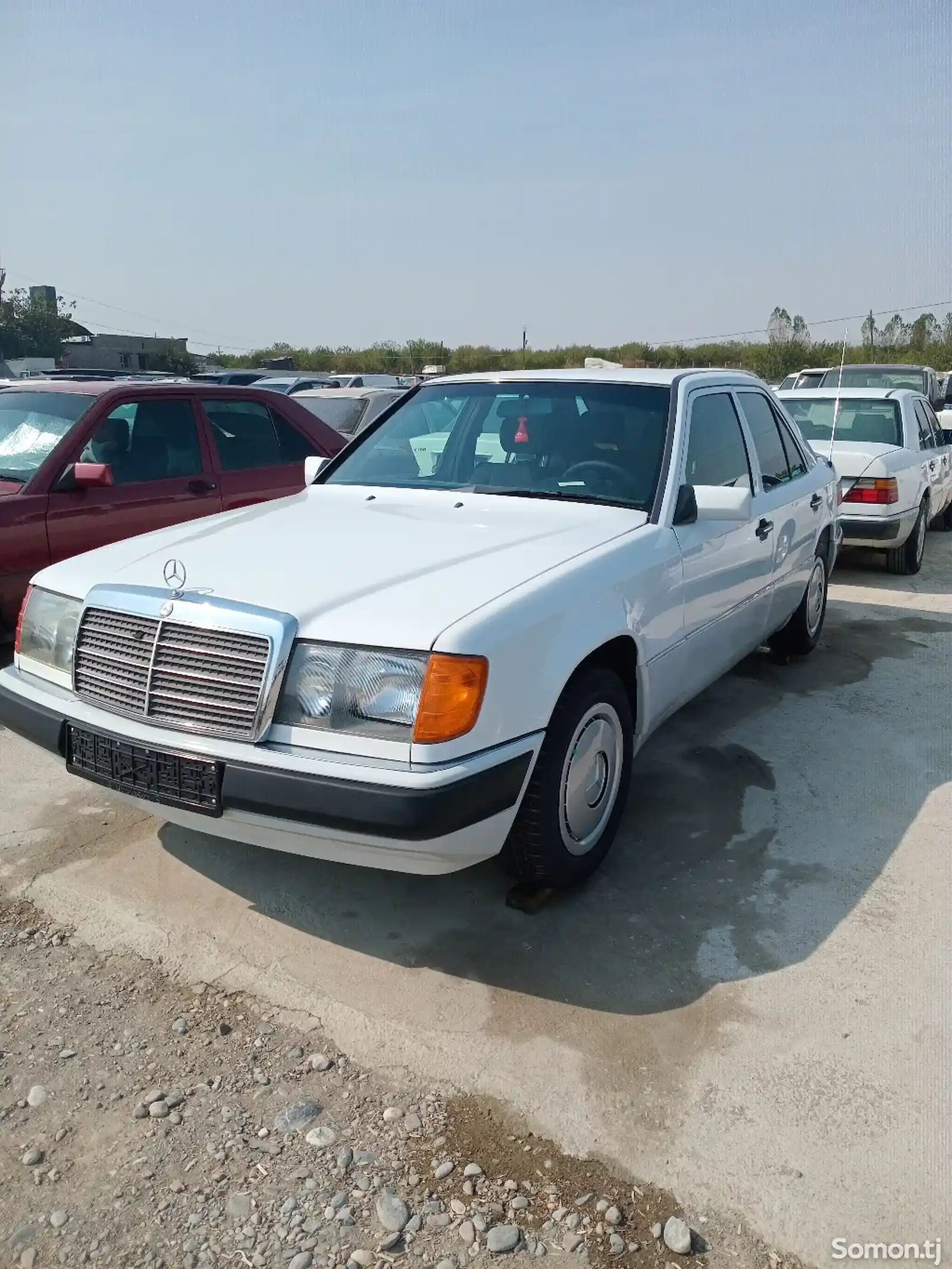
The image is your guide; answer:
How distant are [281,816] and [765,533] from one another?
2.89 meters

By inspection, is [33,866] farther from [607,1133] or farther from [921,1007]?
[921,1007]

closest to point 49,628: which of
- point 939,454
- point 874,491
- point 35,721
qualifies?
point 35,721

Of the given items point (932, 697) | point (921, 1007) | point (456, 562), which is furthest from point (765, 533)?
point (921, 1007)

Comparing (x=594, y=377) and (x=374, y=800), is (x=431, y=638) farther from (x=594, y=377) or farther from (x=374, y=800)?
(x=594, y=377)

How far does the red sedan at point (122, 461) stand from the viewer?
5.04 meters

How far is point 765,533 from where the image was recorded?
4559 mm

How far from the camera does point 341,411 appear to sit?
10227mm

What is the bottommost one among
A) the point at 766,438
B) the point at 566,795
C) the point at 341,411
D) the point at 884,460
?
the point at 566,795

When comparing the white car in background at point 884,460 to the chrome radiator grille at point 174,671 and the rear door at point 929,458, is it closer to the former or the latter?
the rear door at point 929,458

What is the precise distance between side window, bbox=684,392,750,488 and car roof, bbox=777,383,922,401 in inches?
189

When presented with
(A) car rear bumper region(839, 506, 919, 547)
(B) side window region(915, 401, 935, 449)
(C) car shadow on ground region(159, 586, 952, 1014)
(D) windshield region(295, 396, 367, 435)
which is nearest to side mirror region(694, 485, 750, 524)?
(C) car shadow on ground region(159, 586, 952, 1014)

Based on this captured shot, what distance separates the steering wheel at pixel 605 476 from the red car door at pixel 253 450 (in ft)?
8.79

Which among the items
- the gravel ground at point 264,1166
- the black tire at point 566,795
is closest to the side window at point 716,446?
the black tire at point 566,795

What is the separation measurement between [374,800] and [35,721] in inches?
48.8
